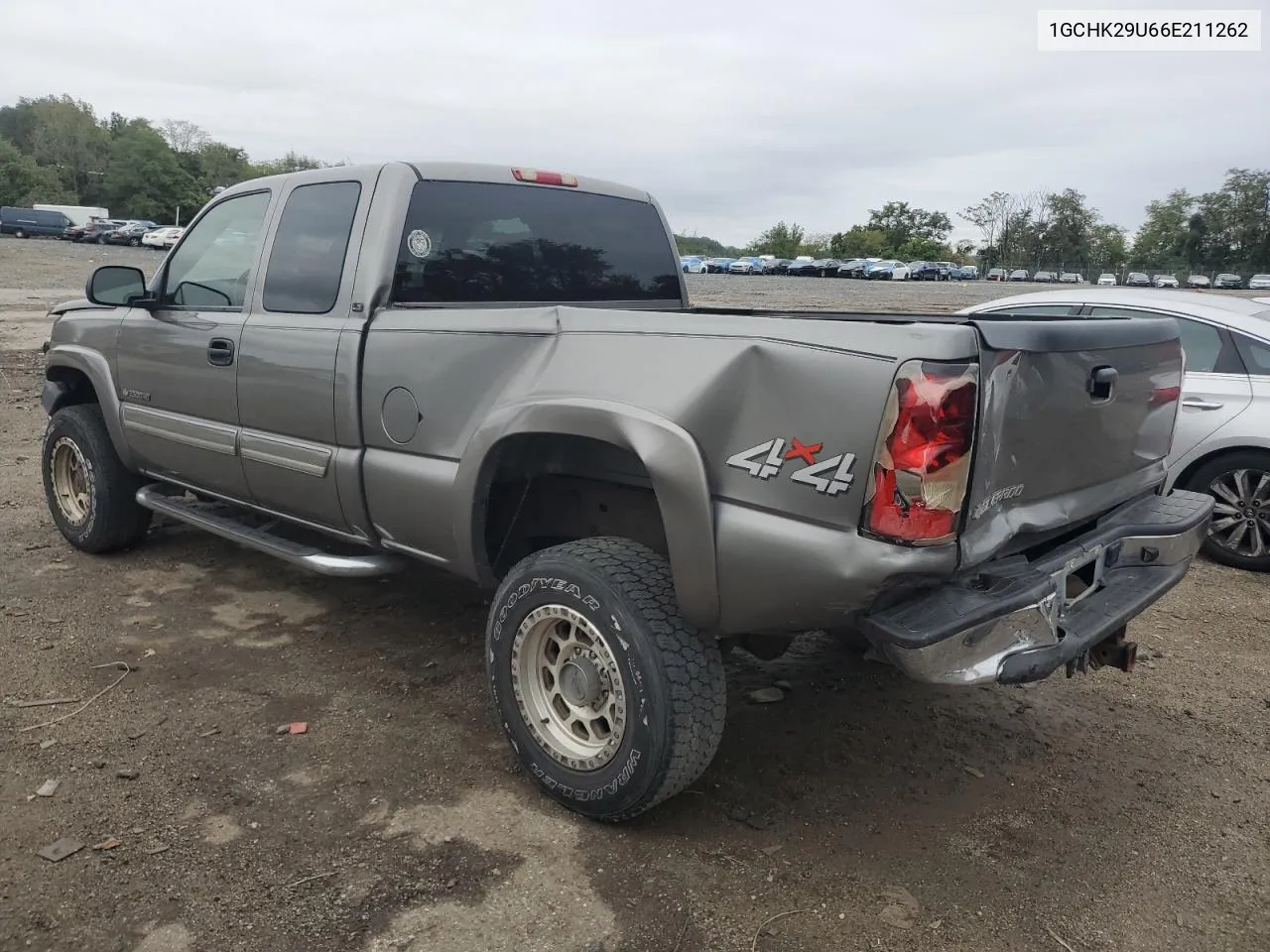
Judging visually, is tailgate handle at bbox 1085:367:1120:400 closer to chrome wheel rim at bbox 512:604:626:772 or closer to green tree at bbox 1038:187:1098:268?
chrome wheel rim at bbox 512:604:626:772

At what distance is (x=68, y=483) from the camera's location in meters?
5.57

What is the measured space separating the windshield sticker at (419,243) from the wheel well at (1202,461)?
4.69 meters

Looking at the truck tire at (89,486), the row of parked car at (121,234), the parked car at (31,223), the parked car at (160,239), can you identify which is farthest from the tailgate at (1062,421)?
the parked car at (31,223)

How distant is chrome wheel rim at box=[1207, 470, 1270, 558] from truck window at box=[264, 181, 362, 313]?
16.4ft

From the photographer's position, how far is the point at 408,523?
11.5ft

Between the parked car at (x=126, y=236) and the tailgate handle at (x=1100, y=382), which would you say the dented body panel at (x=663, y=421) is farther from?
the parked car at (x=126, y=236)

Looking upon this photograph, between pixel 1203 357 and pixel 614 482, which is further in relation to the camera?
pixel 1203 357

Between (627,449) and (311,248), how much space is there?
1986mm

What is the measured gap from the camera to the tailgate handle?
9.09 ft

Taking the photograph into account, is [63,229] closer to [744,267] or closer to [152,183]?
[152,183]

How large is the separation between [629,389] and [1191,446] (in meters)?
4.56

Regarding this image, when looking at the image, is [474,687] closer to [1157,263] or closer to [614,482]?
[614,482]

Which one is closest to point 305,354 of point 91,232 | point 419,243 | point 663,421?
point 419,243

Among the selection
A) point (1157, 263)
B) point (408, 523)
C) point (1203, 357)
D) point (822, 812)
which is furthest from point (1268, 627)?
point (1157, 263)
